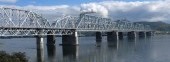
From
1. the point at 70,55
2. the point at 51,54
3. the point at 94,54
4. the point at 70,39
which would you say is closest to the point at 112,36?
the point at 70,39

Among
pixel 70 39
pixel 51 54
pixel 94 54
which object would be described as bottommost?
pixel 94 54

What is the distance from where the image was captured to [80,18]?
7018 inches

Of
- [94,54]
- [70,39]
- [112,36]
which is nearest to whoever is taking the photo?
[94,54]

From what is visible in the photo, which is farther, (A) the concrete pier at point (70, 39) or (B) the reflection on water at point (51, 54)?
(A) the concrete pier at point (70, 39)

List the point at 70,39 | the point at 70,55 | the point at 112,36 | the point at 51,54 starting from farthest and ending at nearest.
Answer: the point at 112,36, the point at 70,39, the point at 51,54, the point at 70,55

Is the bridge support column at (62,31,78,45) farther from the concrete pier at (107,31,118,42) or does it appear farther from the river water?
the concrete pier at (107,31,118,42)

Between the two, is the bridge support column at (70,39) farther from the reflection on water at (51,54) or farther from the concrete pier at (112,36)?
the concrete pier at (112,36)

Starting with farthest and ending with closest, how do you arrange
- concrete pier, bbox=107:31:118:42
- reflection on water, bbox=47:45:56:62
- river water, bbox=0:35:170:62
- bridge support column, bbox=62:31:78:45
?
concrete pier, bbox=107:31:118:42
bridge support column, bbox=62:31:78:45
reflection on water, bbox=47:45:56:62
river water, bbox=0:35:170:62

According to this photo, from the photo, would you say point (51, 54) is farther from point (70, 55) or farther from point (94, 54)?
point (94, 54)

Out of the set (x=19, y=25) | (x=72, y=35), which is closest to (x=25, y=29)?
(x=19, y=25)

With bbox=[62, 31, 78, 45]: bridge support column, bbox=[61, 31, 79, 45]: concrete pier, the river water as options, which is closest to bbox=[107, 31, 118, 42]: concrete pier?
bbox=[62, 31, 78, 45]: bridge support column

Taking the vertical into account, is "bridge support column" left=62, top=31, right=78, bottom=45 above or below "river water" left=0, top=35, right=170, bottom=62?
above

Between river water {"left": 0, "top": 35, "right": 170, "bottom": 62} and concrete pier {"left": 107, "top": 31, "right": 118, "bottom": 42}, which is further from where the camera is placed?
concrete pier {"left": 107, "top": 31, "right": 118, "bottom": 42}

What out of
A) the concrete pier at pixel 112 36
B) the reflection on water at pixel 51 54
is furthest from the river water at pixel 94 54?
the concrete pier at pixel 112 36
